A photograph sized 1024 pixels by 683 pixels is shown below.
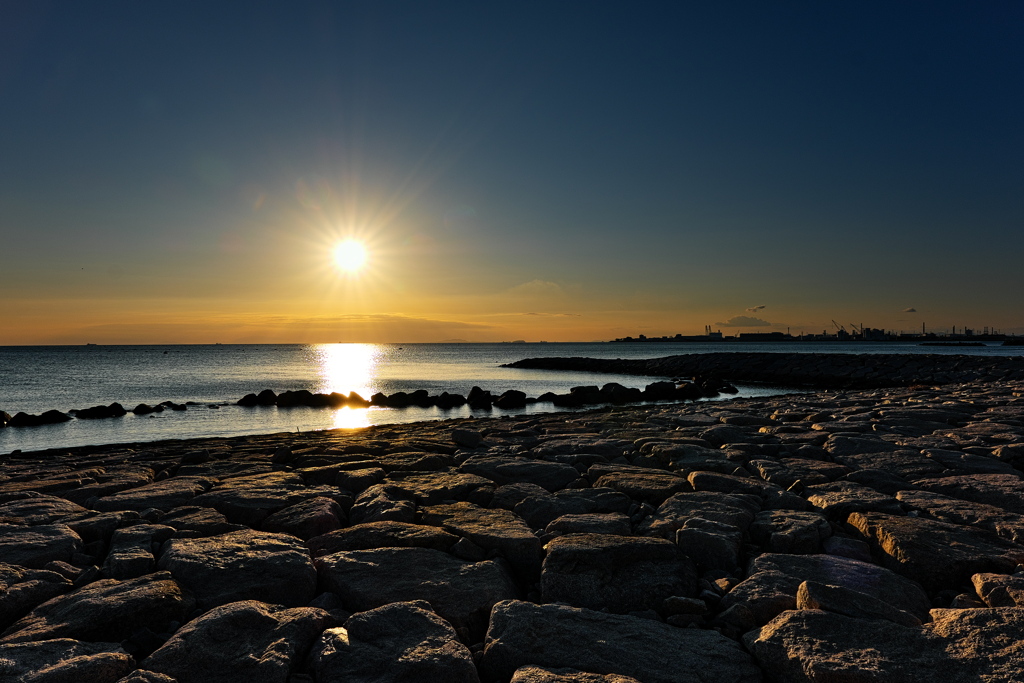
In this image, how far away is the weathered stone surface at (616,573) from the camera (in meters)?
2.91

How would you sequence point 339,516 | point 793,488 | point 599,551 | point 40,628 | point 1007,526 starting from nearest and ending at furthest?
point 40,628, point 599,551, point 1007,526, point 339,516, point 793,488

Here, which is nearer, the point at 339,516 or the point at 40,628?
the point at 40,628

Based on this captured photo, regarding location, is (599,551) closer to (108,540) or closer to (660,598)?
(660,598)

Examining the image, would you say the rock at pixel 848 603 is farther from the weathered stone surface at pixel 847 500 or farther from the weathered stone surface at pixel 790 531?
the weathered stone surface at pixel 847 500

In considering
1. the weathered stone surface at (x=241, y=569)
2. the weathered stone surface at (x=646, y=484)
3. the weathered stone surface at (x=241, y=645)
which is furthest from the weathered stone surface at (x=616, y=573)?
the weathered stone surface at (x=241, y=569)

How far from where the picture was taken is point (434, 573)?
3111 millimetres

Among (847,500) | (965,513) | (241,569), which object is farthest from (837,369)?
(241,569)

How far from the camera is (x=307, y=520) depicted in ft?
12.7

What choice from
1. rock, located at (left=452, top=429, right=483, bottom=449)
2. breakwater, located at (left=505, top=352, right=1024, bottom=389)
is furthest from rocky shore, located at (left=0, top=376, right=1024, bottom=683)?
breakwater, located at (left=505, top=352, right=1024, bottom=389)

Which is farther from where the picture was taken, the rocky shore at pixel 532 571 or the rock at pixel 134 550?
the rock at pixel 134 550

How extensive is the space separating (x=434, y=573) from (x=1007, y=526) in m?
3.61

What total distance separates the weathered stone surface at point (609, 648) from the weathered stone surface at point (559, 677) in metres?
0.07

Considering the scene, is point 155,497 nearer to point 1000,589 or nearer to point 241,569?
point 241,569

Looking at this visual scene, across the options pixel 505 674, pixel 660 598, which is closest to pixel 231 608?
pixel 505 674
